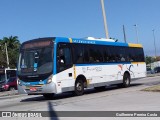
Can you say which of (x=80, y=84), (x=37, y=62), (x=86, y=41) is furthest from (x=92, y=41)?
(x=37, y=62)

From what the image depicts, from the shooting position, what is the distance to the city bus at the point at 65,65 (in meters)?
18.5

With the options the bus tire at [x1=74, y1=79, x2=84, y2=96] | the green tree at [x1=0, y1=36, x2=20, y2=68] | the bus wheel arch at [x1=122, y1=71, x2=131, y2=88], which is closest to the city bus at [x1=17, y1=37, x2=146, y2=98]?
the bus tire at [x1=74, y1=79, x2=84, y2=96]

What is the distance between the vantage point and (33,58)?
18.9 metres

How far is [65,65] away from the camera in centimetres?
1920

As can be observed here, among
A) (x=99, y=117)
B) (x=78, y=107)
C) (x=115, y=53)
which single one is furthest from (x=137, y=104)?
(x=115, y=53)

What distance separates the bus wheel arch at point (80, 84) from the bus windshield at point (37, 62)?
236 centimetres

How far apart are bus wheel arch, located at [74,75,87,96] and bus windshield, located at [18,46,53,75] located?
2.36 meters

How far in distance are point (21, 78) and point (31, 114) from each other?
6315mm

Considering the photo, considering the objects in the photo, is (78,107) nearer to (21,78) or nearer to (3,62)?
(21,78)

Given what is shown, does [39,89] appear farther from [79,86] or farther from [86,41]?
[86,41]

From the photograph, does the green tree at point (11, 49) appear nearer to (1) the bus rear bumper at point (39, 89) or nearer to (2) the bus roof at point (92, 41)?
(2) the bus roof at point (92, 41)

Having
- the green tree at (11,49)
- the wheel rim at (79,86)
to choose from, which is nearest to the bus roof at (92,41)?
the wheel rim at (79,86)

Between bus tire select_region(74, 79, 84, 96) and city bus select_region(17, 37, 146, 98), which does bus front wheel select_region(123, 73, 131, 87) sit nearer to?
city bus select_region(17, 37, 146, 98)

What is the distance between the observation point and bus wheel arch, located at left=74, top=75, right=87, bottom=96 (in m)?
20.2
